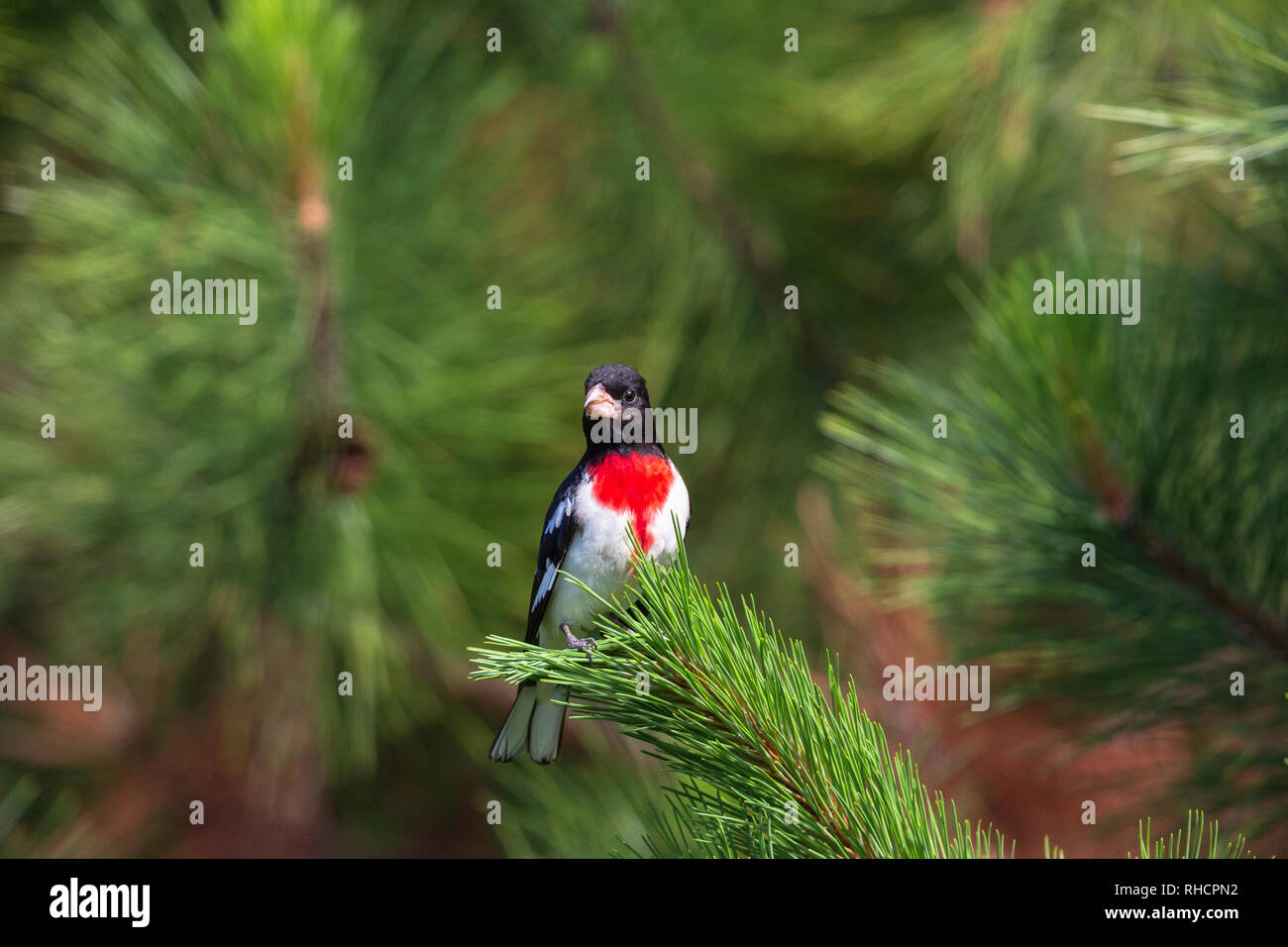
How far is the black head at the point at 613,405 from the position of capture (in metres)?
1.72

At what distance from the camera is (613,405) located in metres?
1.73

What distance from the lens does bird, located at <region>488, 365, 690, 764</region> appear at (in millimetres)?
1692

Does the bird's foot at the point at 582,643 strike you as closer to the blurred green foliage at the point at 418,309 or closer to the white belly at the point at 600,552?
the white belly at the point at 600,552

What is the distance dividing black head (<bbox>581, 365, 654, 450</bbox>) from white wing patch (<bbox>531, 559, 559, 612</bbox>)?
0.20m

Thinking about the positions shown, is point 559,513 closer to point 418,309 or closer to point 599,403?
point 599,403

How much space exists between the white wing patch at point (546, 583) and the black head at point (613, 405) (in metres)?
0.20

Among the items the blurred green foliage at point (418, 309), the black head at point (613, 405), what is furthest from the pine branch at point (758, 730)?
the blurred green foliage at point (418, 309)

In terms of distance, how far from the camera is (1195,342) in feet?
5.86

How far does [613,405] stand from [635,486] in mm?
129

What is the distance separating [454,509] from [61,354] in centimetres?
81

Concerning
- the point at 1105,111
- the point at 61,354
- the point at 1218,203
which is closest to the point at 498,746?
the point at 61,354

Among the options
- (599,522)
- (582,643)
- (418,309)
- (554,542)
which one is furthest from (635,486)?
(418,309)
